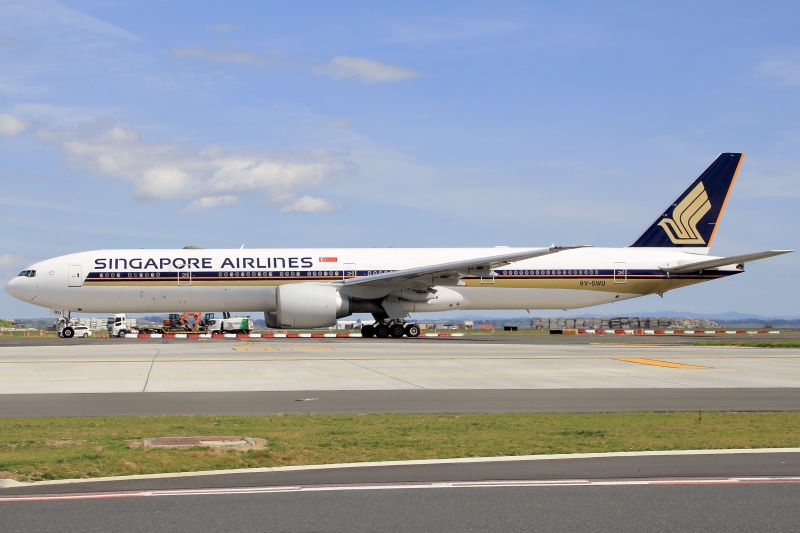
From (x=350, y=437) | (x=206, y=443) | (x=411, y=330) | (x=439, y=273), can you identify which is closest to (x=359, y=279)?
(x=439, y=273)

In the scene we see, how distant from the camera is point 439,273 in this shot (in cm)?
3966

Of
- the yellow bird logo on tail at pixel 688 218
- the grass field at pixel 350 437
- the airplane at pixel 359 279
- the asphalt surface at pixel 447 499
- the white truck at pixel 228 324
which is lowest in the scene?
the asphalt surface at pixel 447 499

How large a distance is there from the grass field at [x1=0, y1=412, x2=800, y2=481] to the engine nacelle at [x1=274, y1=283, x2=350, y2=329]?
83.2 ft

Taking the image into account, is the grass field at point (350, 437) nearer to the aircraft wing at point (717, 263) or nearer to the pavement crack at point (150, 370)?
the pavement crack at point (150, 370)

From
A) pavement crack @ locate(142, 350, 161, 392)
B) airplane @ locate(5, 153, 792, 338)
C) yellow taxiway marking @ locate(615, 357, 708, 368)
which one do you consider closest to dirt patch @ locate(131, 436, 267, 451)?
pavement crack @ locate(142, 350, 161, 392)

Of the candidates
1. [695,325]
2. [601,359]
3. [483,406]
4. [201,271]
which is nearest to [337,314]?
[201,271]

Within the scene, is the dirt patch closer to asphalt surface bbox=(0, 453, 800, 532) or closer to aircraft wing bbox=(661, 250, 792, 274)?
asphalt surface bbox=(0, 453, 800, 532)

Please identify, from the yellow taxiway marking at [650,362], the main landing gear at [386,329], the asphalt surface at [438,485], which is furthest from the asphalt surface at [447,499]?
the main landing gear at [386,329]

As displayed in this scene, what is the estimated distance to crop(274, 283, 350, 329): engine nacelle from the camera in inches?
1527

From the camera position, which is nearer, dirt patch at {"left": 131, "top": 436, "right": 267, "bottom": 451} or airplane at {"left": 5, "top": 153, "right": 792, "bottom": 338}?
dirt patch at {"left": 131, "top": 436, "right": 267, "bottom": 451}

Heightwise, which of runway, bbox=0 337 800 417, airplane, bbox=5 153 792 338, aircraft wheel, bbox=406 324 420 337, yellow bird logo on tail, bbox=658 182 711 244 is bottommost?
runway, bbox=0 337 800 417

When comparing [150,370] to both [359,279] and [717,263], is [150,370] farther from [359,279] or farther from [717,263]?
[717,263]

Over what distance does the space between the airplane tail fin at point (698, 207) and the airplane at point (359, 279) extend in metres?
1.81

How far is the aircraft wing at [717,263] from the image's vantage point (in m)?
39.3
